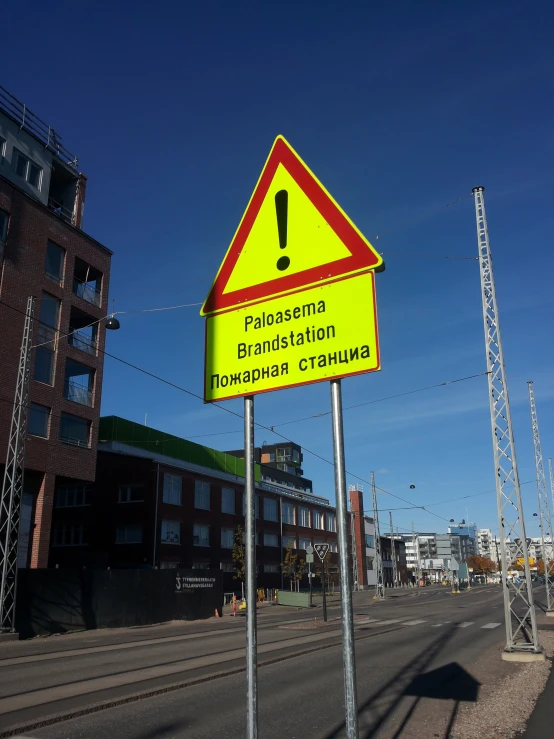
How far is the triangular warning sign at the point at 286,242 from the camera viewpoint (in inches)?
134

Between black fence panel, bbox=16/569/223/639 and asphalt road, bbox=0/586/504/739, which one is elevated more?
black fence panel, bbox=16/569/223/639

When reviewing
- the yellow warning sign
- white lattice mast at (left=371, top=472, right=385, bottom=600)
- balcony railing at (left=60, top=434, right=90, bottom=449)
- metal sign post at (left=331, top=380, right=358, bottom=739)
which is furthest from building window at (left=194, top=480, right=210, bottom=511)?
metal sign post at (left=331, top=380, right=358, bottom=739)

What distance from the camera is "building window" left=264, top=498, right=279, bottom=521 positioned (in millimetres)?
62000

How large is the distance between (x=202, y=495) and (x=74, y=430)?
21211 mm

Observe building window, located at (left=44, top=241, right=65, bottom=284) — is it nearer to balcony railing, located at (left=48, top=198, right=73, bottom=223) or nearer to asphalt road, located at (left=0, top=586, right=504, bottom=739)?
balcony railing, located at (left=48, top=198, right=73, bottom=223)

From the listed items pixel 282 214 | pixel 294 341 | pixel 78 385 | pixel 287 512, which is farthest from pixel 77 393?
pixel 287 512

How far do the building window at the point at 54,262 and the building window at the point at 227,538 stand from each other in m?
29.2

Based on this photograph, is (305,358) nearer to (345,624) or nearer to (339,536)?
(339,536)

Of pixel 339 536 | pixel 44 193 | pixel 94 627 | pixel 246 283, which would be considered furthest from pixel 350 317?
pixel 44 193

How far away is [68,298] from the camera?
→ 32750 mm

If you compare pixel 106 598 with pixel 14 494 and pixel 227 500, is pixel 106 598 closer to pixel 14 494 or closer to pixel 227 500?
pixel 14 494

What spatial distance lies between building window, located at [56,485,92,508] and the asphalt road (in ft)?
98.9

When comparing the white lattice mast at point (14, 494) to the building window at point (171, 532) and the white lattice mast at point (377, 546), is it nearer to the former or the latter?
the building window at point (171, 532)

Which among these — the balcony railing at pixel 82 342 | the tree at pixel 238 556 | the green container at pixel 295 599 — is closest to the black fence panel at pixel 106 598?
the green container at pixel 295 599
